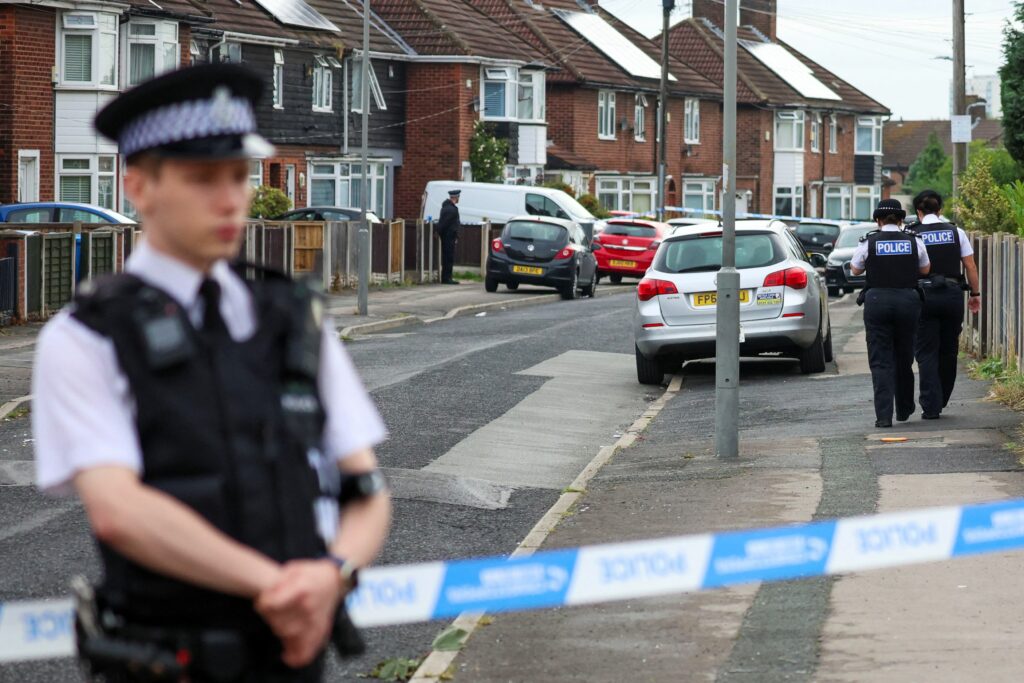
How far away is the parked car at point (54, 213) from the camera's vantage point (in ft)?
92.7

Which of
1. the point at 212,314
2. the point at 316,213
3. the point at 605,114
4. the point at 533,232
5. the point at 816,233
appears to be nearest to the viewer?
the point at 212,314

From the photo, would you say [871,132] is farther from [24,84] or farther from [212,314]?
[212,314]

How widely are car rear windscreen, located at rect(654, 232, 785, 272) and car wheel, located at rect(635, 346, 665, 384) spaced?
3.23 ft

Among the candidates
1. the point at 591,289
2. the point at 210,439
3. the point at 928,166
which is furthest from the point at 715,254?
the point at 928,166

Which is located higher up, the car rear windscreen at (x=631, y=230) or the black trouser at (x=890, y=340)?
the car rear windscreen at (x=631, y=230)

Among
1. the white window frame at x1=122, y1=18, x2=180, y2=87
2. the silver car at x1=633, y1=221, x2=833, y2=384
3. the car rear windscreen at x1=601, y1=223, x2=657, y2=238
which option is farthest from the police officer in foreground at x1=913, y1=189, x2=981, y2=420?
the white window frame at x1=122, y1=18, x2=180, y2=87

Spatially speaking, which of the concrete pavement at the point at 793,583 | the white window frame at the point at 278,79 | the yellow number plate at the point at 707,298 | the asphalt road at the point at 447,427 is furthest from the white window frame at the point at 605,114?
the concrete pavement at the point at 793,583

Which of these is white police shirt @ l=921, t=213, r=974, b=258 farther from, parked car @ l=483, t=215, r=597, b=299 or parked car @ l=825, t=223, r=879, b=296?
parked car @ l=825, t=223, r=879, b=296

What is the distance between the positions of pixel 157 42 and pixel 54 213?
1024cm

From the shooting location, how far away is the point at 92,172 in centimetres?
3694

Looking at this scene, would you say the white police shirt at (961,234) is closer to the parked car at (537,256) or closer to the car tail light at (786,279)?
the car tail light at (786,279)

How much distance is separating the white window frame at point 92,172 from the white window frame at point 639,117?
30.8m

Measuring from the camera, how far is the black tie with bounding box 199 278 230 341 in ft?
9.39

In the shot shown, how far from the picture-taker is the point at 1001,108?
85.7ft
